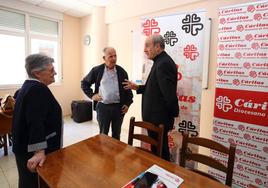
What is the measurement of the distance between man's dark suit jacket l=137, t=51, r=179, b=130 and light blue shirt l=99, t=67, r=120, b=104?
46 cm

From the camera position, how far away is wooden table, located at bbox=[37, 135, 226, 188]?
99cm

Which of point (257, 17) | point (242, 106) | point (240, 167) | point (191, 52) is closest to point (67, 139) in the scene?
point (191, 52)

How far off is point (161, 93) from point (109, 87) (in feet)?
2.34

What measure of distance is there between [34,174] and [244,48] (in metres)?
2.27

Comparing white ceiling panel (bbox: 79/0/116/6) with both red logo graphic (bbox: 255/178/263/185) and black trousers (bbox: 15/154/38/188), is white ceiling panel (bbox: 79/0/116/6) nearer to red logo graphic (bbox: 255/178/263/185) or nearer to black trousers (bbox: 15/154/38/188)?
black trousers (bbox: 15/154/38/188)

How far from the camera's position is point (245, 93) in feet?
6.60

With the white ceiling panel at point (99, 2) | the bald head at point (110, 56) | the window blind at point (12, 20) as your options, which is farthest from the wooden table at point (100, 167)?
the window blind at point (12, 20)

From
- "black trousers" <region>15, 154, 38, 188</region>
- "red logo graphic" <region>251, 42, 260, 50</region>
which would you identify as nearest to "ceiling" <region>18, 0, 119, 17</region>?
"red logo graphic" <region>251, 42, 260, 50</region>

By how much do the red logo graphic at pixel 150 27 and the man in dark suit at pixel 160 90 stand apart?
0.95 meters

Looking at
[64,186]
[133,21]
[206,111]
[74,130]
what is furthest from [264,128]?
[74,130]

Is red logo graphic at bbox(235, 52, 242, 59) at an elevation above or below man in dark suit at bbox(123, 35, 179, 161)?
above

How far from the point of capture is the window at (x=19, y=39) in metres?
3.79

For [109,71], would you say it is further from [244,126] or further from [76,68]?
[76,68]

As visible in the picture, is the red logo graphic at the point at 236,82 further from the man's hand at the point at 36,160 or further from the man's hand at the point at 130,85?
the man's hand at the point at 36,160
